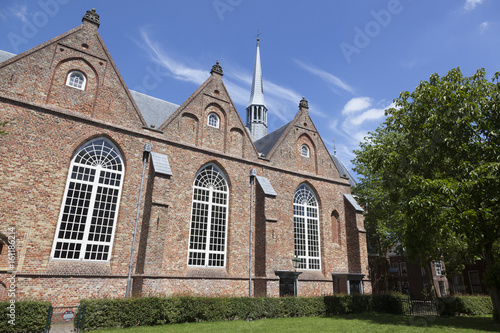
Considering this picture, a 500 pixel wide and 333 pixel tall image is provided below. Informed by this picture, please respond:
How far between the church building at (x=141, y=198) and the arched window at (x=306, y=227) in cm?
9

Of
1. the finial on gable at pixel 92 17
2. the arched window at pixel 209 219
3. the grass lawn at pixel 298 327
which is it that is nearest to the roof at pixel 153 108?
the arched window at pixel 209 219

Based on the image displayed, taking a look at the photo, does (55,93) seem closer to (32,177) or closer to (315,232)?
(32,177)

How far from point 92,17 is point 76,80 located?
424 centimetres

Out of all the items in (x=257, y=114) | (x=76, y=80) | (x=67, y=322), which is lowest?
(x=67, y=322)

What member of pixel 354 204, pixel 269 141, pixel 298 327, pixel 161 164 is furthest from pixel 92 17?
pixel 354 204

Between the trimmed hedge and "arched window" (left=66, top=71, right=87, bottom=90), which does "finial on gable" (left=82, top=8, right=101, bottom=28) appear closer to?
"arched window" (left=66, top=71, right=87, bottom=90)

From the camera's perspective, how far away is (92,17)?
1753cm

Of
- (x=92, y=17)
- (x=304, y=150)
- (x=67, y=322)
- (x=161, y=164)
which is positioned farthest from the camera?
(x=304, y=150)

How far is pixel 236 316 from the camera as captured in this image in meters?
13.3

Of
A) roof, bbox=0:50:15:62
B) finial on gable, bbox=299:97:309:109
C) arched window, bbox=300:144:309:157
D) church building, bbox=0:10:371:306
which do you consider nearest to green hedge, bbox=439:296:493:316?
church building, bbox=0:10:371:306

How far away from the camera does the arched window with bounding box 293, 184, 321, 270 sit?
819 inches

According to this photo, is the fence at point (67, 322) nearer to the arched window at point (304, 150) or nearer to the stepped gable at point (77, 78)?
the stepped gable at point (77, 78)

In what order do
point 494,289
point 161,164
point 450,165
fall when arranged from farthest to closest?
point 161,164 → point 450,165 → point 494,289

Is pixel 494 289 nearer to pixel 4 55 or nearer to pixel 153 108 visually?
pixel 153 108
